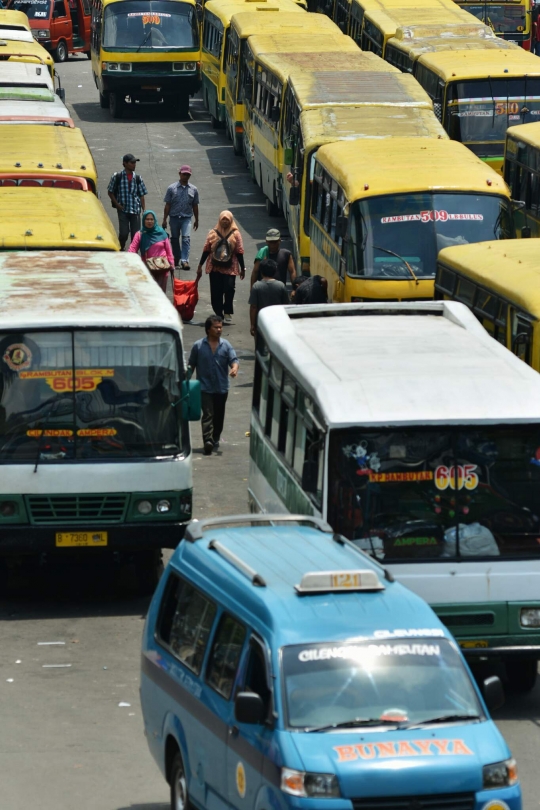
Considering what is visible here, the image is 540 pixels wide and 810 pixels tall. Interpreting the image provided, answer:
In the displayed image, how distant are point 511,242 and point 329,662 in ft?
34.5

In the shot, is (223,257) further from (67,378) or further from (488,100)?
(67,378)

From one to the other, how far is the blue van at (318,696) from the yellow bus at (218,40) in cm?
2890

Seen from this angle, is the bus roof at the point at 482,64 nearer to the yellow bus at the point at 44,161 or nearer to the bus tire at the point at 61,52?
the yellow bus at the point at 44,161

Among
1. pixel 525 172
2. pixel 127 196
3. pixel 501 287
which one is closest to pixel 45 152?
pixel 127 196

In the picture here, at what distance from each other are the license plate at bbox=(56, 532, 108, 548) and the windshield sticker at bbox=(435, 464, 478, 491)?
3157 mm

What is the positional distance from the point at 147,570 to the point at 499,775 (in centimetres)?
644

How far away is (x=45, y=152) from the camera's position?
67.2 ft

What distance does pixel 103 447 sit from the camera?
12719 mm

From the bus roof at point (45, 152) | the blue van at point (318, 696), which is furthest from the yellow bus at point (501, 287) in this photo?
the blue van at point (318, 696)

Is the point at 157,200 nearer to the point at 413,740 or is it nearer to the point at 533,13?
the point at 533,13

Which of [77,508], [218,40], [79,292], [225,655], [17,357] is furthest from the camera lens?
[218,40]

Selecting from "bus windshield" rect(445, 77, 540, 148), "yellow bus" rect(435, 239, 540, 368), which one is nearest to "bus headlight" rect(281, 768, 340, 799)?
"yellow bus" rect(435, 239, 540, 368)

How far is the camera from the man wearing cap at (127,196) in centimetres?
2412

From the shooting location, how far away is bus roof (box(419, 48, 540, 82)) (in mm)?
27594
